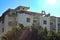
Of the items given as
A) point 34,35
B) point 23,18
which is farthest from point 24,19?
A: point 34,35

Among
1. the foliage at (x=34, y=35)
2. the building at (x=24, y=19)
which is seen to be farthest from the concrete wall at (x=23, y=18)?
the foliage at (x=34, y=35)

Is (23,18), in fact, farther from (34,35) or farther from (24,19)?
(34,35)

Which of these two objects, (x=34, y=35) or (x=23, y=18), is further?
(x=23, y=18)

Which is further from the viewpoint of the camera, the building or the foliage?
the building

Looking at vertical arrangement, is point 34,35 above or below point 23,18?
below

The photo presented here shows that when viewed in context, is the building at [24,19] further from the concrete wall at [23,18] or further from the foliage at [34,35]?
the foliage at [34,35]

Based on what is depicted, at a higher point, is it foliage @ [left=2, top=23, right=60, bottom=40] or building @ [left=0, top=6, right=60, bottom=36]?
building @ [left=0, top=6, right=60, bottom=36]

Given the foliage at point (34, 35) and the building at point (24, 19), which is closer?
the foliage at point (34, 35)

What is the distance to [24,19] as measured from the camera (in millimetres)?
47406

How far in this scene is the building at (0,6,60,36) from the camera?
47.0 metres

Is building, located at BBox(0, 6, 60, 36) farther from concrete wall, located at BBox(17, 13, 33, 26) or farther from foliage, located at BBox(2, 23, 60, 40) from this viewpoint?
foliage, located at BBox(2, 23, 60, 40)

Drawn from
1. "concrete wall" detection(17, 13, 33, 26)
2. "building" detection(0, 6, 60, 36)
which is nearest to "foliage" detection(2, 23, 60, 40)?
"building" detection(0, 6, 60, 36)

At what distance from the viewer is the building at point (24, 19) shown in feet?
154

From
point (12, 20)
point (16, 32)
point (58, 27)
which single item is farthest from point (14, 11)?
point (16, 32)
